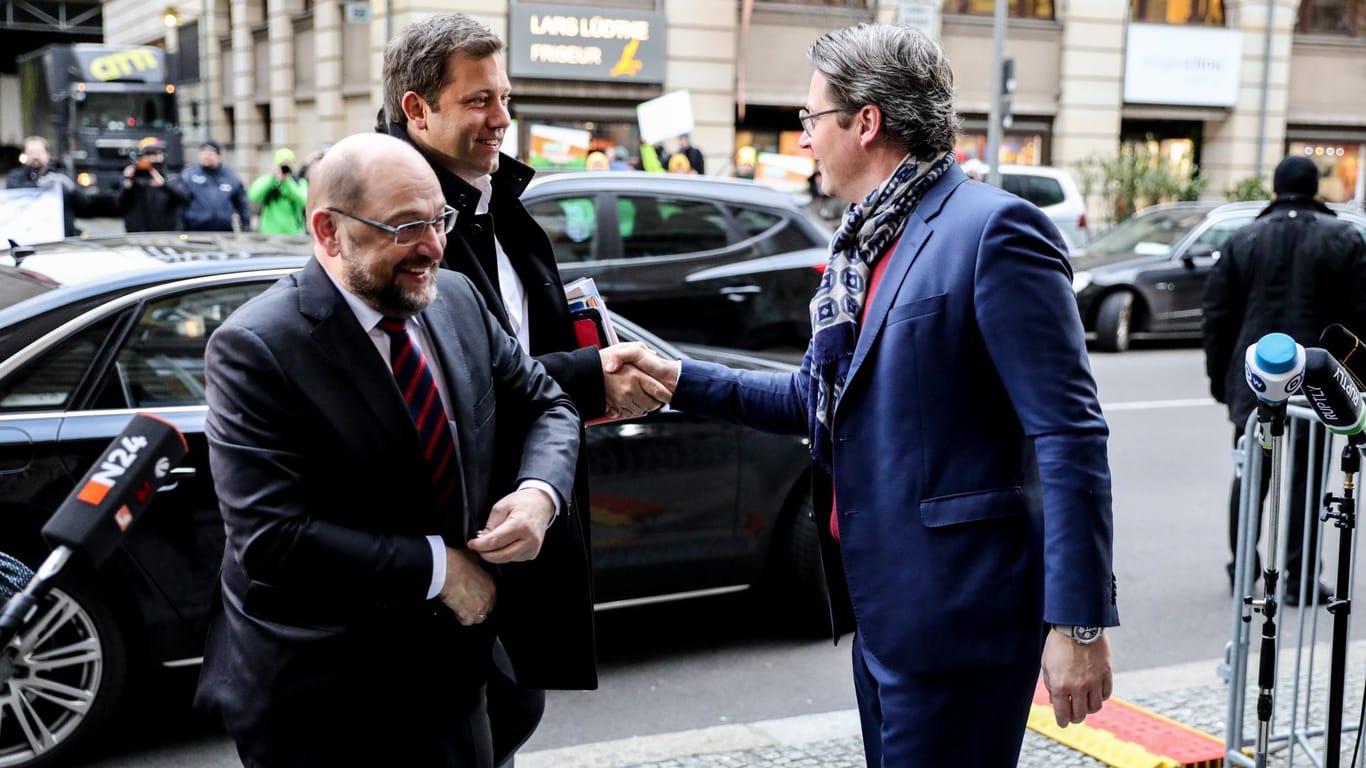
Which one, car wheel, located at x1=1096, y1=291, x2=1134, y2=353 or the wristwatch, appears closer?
the wristwatch

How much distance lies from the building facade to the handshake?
57.6 ft

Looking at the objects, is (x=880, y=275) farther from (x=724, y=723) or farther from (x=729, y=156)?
(x=729, y=156)

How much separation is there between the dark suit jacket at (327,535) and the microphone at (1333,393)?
1.79 metres

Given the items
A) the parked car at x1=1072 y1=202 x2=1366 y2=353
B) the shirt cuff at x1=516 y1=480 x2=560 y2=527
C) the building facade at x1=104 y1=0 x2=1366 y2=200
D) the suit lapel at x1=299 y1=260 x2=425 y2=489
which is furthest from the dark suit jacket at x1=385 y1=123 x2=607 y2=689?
the building facade at x1=104 y1=0 x2=1366 y2=200

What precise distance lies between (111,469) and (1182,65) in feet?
89.2

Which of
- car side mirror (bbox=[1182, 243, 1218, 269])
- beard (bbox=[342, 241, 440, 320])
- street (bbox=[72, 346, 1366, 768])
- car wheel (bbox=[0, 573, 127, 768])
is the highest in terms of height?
beard (bbox=[342, 241, 440, 320])

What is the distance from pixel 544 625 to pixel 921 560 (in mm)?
790

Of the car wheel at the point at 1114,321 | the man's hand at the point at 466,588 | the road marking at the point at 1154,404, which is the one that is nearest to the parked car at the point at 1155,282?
the car wheel at the point at 1114,321

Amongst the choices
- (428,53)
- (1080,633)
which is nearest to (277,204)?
(428,53)

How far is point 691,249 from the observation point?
902cm

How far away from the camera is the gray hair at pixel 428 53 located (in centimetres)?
296

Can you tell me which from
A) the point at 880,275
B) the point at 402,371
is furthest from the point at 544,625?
the point at 880,275

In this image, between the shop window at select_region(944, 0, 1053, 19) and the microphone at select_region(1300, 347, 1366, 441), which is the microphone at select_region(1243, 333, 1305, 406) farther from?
the shop window at select_region(944, 0, 1053, 19)

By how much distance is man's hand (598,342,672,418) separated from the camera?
130 inches
